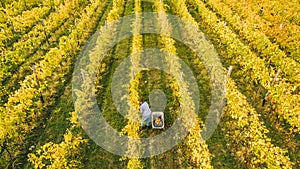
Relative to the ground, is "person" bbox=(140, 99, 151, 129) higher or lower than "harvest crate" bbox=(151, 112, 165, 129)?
higher

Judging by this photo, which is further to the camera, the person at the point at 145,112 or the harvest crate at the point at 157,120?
the harvest crate at the point at 157,120

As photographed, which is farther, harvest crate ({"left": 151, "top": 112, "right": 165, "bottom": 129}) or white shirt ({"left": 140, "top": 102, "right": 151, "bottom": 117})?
harvest crate ({"left": 151, "top": 112, "right": 165, "bottom": 129})

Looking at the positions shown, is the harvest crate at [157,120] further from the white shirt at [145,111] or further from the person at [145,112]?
the white shirt at [145,111]

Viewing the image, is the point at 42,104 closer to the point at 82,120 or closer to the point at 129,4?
the point at 82,120

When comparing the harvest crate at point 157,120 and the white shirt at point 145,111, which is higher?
the white shirt at point 145,111

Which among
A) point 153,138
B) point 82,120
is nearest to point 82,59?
point 82,120

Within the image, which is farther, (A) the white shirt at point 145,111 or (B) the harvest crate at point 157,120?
(B) the harvest crate at point 157,120

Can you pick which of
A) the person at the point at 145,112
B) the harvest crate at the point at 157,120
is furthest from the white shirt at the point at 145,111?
the harvest crate at the point at 157,120

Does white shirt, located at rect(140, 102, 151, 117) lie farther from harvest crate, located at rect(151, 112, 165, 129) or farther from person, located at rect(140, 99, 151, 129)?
harvest crate, located at rect(151, 112, 165, 129)

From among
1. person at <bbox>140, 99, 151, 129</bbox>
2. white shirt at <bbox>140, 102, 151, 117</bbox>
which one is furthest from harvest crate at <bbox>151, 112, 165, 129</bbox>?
white shirt at <bbox>140, 102, 151, 117</bbox>

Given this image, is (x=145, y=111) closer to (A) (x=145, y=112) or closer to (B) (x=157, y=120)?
(A) (x=145, y=112)

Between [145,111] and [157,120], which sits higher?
[145,111]

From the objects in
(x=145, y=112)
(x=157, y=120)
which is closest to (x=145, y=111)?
(x=145, y=112)
